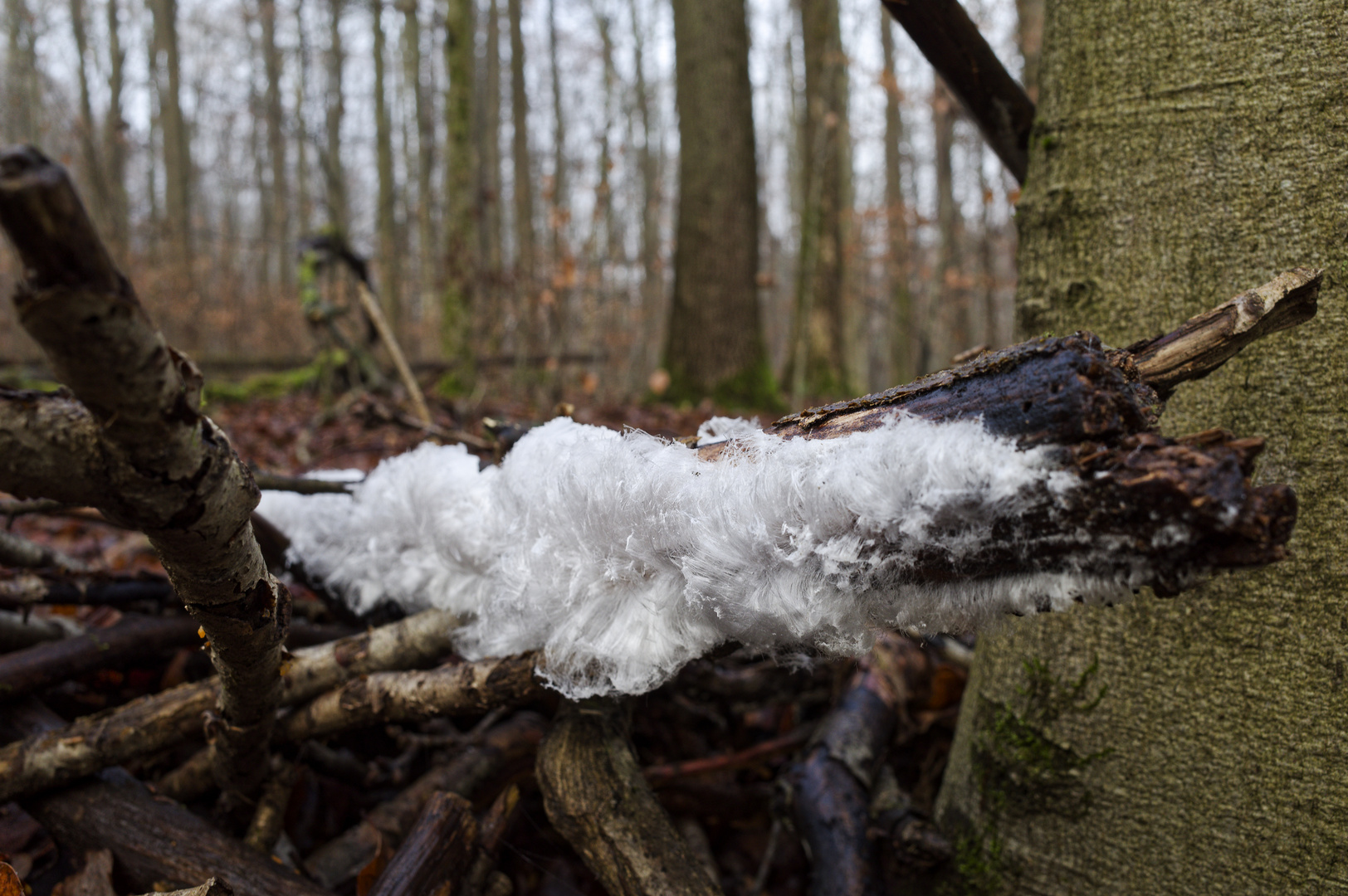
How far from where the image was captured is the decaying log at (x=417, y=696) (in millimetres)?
1136

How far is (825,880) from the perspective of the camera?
140cm

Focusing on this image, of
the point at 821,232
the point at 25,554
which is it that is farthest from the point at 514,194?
the point at 25,554

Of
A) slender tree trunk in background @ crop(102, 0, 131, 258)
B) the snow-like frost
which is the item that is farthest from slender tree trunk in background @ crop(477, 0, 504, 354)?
the snow-like frost


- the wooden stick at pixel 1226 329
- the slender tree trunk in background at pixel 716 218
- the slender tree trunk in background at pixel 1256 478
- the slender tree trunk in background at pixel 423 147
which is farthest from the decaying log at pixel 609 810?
the slender tree trunk in background at pixel 423 147

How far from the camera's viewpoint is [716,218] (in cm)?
682

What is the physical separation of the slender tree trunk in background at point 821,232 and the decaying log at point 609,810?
22.4 ft

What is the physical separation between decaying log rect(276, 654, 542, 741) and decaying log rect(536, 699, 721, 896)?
114 mm

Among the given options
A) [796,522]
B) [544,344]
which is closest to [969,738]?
[796,522]

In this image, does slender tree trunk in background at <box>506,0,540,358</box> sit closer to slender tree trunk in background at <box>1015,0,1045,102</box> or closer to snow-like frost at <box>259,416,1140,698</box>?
slender tree trunk in background at <box>1015,0,1045,102</box>

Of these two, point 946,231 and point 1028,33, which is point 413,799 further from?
point 1028,33

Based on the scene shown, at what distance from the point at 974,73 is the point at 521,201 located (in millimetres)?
11407

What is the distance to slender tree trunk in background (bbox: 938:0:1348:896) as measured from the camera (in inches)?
44.8

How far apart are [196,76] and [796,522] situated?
2456cm

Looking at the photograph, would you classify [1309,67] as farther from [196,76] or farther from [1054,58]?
[196,76]
